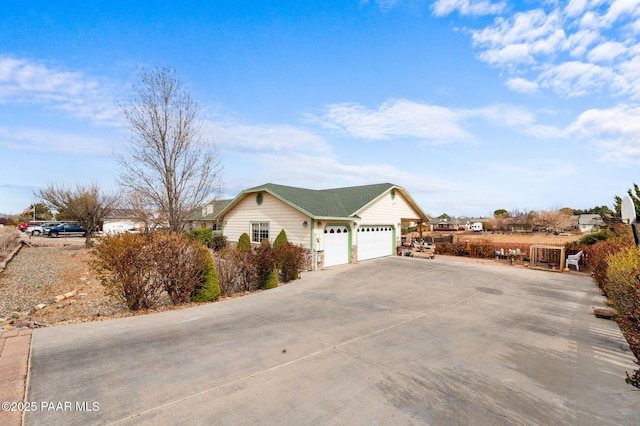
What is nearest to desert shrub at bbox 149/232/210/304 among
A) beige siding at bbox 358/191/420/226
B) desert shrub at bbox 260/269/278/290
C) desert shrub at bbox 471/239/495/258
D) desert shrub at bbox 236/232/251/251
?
desert shrub at bbox 260/269/278/290

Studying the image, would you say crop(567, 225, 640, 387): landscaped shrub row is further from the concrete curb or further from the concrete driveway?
the concrete curb

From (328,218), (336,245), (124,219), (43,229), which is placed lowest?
(336,245)

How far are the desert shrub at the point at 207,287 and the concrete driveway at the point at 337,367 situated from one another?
1.69 ft

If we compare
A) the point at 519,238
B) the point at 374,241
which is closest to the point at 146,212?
the point at 374,241

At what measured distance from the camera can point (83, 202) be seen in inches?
963

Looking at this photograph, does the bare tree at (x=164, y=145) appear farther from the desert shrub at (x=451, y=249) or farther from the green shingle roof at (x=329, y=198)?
the desert shrub at (x=451, y=249)

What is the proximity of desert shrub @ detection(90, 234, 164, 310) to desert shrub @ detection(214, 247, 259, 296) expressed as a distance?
7.16 ft

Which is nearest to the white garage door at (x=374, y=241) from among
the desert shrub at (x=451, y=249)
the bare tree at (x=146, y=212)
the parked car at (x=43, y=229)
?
the desert shrub at (x=451, y=249)

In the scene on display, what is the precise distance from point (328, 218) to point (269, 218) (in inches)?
Answer: 171

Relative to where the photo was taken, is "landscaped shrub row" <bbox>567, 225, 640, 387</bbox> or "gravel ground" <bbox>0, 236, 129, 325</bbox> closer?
"landscaped shrub row" <bbox>567, 225, 640, 387</bbox>

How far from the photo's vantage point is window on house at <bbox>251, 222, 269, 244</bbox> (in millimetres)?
18031

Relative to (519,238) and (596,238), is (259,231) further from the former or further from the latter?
(519,238)

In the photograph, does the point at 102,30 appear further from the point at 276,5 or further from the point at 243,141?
the point at 243,141

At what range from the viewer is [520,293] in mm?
10602
